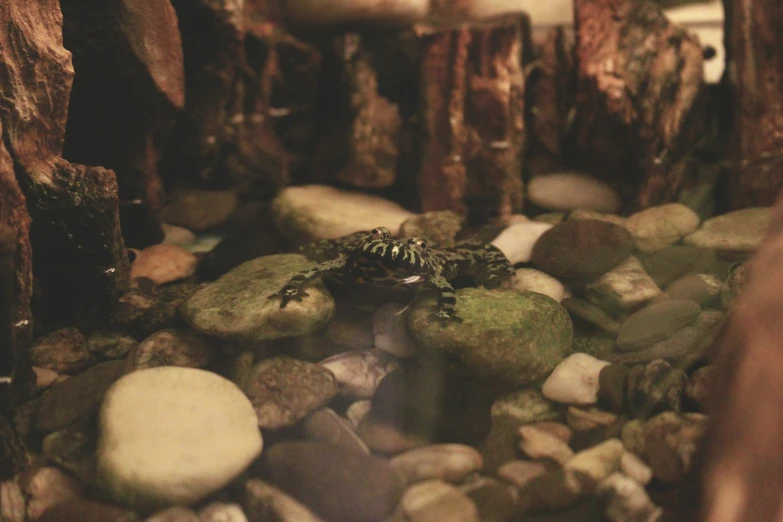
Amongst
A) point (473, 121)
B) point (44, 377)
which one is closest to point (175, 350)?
point (44, 377)

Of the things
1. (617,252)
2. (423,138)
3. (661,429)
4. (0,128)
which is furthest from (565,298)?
(0,128)

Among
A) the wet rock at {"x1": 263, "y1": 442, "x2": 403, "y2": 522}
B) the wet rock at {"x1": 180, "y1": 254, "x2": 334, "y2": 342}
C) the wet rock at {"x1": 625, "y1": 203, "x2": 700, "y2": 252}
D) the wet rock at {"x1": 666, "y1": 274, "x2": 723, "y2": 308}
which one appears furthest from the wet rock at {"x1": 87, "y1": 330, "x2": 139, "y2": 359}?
the wet rock at {"x1": 625, "y1": 203, "x2": 700, "y2": 252}

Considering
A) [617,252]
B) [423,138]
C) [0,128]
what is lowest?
[617,252]

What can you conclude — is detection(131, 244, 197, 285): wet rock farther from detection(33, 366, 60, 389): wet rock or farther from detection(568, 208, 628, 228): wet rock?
detection(568, 208, 628, 228): wet rock

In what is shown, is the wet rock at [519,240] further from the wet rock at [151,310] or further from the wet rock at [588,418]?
the wet rock at [151,310]

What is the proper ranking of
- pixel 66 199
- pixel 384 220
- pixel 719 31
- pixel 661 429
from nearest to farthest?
pixel 661 429, pixel 66 199, pixel 384 220, pixel 719 31

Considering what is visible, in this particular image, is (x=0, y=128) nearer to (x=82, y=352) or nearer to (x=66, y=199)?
(x=66, y=199)
